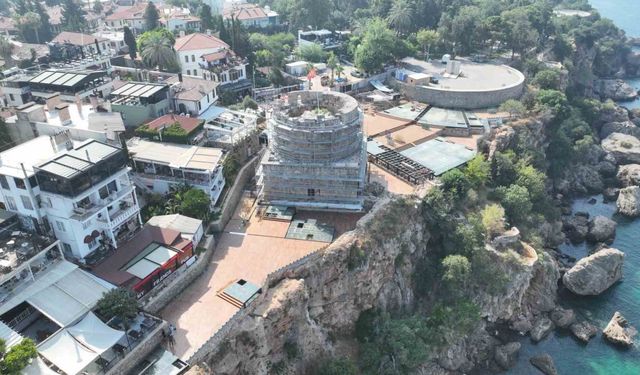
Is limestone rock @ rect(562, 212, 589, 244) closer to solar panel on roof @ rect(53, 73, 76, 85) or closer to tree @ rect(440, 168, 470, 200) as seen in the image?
tree @ rect(440, 168, 470, 200)

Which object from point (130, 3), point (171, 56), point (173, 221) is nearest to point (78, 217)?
point (173, 221)

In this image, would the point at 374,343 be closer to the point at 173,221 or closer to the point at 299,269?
the point at 299,269

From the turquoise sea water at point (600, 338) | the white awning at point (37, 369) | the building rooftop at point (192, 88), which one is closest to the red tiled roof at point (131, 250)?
the white awning at point (37, 369)

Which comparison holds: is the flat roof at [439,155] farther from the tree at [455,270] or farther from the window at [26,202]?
the window at [26,202]

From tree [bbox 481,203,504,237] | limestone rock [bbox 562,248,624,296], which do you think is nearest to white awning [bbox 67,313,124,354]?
tree [bbox 481,203,504,237]

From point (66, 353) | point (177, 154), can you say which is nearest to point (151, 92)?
point (177, 154)
